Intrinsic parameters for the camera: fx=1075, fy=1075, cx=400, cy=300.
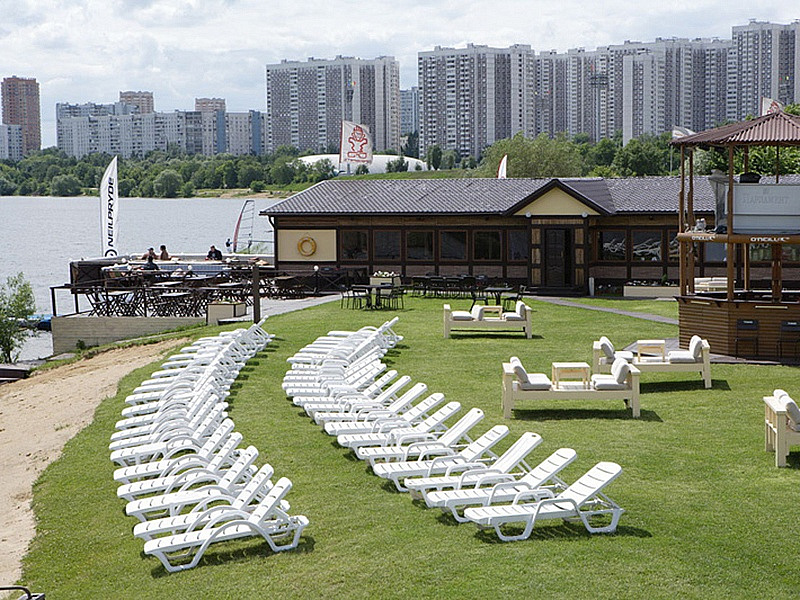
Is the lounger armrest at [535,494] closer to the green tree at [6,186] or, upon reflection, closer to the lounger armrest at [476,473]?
the lounger armrest at [476,473]

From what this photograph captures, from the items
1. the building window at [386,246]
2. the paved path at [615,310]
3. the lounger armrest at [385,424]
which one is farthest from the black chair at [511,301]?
the lounger armrest at [385,424]

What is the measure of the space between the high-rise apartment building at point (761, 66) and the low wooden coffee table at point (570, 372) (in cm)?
12762

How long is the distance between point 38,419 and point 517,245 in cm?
2018

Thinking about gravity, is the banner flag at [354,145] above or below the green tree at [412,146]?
below

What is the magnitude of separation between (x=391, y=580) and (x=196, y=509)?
228cm

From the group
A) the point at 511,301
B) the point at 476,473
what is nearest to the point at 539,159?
the point at 511,301

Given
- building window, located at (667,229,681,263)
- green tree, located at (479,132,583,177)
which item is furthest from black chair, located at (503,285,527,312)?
green tree, located at (479,132,583,177)

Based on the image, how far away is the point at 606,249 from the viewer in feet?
117

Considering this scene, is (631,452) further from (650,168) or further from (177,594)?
(650,168)

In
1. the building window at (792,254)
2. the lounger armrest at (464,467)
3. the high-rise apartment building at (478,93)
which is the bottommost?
the lounger armrest at (464,467)

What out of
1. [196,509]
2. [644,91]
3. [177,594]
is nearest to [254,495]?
[196,509]

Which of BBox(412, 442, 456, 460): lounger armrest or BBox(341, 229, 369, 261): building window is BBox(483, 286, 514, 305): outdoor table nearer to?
BBox(341, 229, 369, 261): building window

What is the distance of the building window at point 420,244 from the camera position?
3638 cm

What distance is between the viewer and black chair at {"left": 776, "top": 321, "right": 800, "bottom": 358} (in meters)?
20.5
